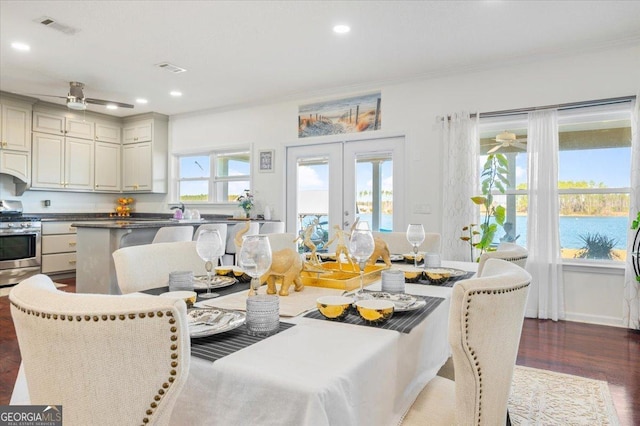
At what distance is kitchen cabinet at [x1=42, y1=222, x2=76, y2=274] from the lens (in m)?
5.55

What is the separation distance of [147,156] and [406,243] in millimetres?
5240

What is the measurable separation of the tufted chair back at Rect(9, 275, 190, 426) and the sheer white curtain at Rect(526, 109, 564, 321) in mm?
3995

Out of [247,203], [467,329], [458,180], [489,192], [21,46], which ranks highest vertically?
[21,46]

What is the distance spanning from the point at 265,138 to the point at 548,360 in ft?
14.1

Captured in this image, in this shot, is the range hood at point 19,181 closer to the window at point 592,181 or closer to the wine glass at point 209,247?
the wine glass at point 209,247

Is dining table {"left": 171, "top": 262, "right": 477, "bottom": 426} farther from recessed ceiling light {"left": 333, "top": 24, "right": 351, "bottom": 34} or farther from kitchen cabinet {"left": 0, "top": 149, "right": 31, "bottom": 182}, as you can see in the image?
kitchen cabinet {"left": 0, "top": 149, "right": 31, "bottom": 182}

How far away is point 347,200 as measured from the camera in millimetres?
5086

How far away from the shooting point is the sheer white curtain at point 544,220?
3854mm

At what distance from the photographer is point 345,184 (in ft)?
16.8

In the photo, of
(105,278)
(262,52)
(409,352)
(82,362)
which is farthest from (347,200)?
(82,362)

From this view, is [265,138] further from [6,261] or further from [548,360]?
[548,360]

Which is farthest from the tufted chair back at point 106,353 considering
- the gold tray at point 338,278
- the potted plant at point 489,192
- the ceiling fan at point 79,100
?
the ceiling fan at point 79,100

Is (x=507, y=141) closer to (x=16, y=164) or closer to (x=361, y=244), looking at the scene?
(x=361, y=244)

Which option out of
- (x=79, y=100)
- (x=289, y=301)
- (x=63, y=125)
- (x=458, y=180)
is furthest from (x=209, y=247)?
(x=63, y=125)
